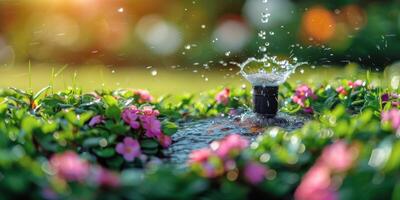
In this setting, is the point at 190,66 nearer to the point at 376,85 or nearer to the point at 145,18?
the point at 145,18

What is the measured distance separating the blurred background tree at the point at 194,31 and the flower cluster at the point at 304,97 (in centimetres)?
596

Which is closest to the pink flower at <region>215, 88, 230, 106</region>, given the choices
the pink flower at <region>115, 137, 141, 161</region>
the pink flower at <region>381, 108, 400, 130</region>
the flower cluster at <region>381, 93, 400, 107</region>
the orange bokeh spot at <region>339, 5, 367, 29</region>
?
the flower cluster at <region>381, 93, 400, 107</region>

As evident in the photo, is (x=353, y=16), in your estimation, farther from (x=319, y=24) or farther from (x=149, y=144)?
(x=149, y=144)

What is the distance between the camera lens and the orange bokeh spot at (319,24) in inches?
433

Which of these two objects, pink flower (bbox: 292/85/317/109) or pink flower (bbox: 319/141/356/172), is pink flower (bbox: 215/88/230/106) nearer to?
pink flower (bbox: 292/85/317/109)

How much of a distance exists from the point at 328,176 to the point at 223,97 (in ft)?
8.62

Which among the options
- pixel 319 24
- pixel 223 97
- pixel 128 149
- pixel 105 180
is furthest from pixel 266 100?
pixel 319 24

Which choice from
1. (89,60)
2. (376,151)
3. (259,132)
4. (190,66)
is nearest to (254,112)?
(259,132)

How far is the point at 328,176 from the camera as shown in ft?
6.59

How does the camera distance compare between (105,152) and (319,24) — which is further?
(319,24)

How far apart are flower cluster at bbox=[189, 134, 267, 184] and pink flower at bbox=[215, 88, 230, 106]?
7.41 feet

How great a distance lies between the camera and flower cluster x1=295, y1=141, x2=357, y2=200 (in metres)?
1.90

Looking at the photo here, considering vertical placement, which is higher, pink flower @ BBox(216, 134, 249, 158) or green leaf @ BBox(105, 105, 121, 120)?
pink flower @ BBox(216, 134, 249, 158)

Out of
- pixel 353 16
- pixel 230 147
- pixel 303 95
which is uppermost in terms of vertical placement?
pixel 353 16
